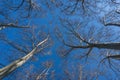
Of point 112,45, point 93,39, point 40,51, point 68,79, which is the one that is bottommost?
point 68,79

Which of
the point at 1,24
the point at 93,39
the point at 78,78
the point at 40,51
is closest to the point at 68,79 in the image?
the point at 78,78

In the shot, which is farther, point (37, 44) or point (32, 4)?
point (37, 44)

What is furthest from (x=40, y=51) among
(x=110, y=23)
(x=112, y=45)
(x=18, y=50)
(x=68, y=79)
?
(x=112, y=45)

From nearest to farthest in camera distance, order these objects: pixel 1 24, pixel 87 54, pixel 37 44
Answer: pixel 1 24 < pixel 87 54 < pixel 37 44

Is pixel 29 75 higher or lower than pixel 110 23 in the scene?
lower

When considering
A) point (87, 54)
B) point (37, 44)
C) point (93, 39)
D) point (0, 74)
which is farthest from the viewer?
point (37, 44)

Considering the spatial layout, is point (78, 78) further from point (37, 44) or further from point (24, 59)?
point (24, 59)

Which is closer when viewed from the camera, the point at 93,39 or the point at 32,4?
the point at 32,4

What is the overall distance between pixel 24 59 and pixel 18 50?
4219mm

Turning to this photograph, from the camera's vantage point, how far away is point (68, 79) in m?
17.1

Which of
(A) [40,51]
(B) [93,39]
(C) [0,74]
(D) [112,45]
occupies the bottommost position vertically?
(A) [40,51]

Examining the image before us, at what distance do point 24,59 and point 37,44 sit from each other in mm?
4829

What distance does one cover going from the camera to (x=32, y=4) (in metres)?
13.0

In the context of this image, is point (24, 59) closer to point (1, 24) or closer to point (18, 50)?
point (1, 24)
